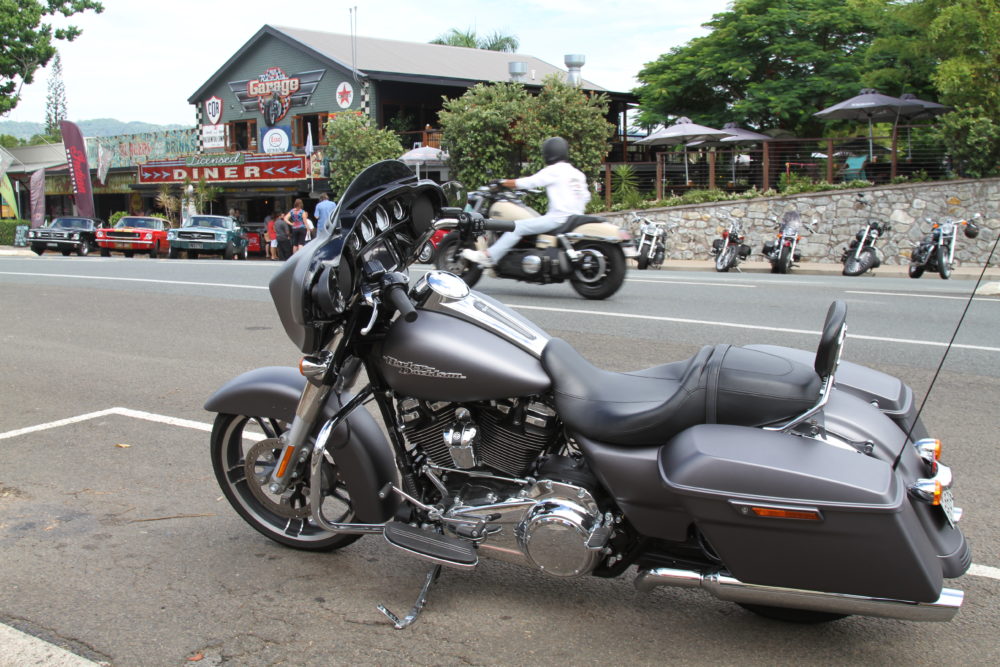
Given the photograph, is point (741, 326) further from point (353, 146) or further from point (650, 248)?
point (353, 146)

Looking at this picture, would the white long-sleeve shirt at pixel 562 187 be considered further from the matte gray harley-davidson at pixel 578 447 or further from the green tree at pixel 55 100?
the green tree at pixel 55 100

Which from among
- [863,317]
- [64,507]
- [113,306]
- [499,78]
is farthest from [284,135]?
[64,507]

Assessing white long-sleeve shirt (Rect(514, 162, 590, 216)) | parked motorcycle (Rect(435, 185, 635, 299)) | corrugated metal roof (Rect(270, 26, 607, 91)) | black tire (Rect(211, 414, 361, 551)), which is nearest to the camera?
black tire (Rect(211, 414, 361, 551))

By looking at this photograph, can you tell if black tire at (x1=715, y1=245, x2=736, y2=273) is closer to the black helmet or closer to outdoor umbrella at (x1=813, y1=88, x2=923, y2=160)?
outdoor umbrella at (x1=813, y1=88, x2=923, y2=160)

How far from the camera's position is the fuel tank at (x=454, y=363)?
3.08 meters

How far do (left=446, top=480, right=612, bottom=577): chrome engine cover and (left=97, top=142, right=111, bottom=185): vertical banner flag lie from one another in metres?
44.5

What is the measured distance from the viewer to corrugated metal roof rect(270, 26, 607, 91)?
3600cm

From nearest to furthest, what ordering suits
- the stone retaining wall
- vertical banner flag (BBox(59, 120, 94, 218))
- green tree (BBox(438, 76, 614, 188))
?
the stone retaining wall < green tree (BBox(438, 76, 614, 188)) < vertical banner flag (BBox(59, 120, 94, 218))

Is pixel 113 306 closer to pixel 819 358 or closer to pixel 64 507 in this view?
pixel 64 507

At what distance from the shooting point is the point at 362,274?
3213 millimetres

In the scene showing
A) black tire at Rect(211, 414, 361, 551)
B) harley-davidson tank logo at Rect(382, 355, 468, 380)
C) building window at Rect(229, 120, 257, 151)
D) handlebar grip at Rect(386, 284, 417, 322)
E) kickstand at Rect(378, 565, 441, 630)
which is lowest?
kickstand at Rect(378, 565, 441, 630)

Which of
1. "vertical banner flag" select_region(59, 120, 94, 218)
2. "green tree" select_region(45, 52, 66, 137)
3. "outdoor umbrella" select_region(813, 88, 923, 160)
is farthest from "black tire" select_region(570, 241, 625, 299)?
"green tree" select_region(45, 52, 66, 137)

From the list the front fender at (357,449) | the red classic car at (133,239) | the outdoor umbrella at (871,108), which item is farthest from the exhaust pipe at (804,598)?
the red classic car at (133,239)

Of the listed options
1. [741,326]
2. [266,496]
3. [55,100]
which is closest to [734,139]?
[741,326]
